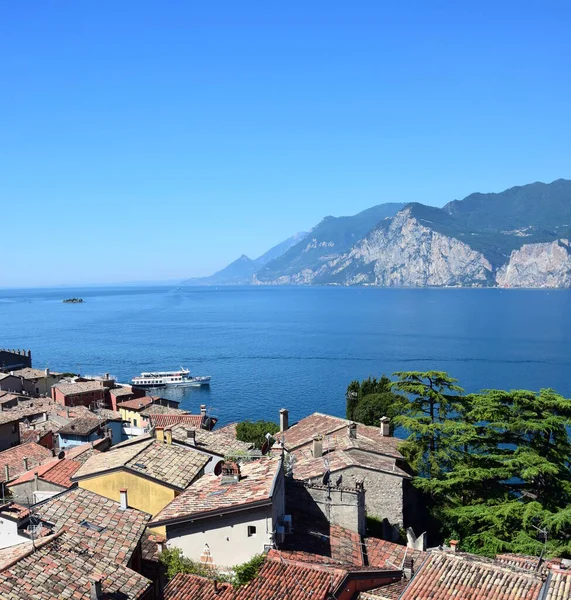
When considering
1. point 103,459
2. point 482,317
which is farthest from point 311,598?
point 482,317

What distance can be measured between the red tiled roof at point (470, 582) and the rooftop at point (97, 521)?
6.33 meters

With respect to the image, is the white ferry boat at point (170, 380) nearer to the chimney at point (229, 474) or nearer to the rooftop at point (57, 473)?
the rooftop at point (57, 473)

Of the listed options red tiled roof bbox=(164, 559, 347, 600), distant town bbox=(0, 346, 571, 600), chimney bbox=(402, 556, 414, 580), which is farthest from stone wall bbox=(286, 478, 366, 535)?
red tiled roof bbox=(164, 559, 347, 600)

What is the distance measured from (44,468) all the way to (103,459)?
3.25m

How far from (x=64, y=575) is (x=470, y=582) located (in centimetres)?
830

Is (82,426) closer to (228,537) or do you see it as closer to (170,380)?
(228,537)

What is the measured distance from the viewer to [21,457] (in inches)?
1220

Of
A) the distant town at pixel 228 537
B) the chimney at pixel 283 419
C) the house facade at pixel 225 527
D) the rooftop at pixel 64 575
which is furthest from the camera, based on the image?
the chimney at pixel 283 419

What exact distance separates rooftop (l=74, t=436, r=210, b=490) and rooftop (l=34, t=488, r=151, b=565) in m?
2.77

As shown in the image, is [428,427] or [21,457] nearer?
[428,427]

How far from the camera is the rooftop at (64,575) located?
10.8 metres

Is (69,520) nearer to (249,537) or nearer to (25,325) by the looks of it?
(249,537)

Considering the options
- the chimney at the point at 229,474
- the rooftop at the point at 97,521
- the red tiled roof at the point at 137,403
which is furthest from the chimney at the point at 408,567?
the red tiled roof at the point at 137,403

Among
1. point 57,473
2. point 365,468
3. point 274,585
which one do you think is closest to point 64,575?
point 274,585
